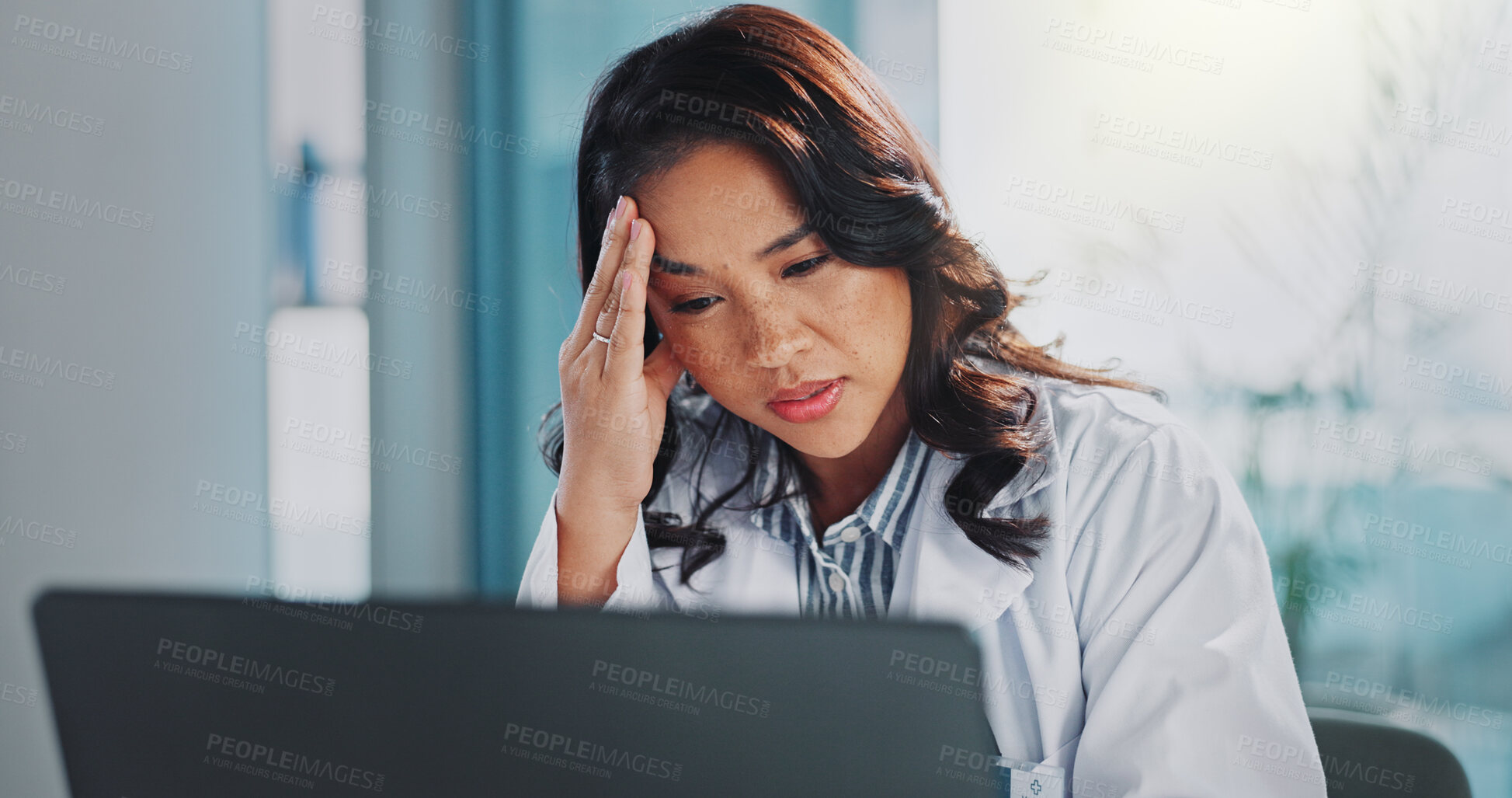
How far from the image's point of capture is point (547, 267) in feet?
7.11

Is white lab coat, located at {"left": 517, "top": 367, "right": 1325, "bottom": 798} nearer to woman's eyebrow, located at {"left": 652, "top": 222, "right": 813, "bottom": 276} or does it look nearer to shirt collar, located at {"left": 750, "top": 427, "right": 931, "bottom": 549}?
shirt collar, located at {"left": 750, "top": 427, "right": 931, "bottom": 549}

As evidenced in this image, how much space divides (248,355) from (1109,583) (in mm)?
1508

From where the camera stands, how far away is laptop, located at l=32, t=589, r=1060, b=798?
1.40ft

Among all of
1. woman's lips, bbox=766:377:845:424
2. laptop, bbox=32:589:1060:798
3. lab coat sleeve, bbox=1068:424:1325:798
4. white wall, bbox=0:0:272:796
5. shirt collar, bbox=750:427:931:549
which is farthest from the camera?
white wall, bbox=0:0:272:796

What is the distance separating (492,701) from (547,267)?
70.7 inches

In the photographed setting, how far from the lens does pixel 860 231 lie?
1.02 meters

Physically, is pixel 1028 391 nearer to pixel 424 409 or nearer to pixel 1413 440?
pixel 1413 440

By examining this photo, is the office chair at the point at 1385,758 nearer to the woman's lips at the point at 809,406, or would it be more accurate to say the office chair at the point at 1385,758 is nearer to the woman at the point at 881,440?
the woman at the point at 881,440

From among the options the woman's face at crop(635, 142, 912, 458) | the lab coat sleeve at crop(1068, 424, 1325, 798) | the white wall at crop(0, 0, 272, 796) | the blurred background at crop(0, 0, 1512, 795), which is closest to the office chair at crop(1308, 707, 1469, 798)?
the lab coat sleeve at crop(1068, 424, 1325, 798)

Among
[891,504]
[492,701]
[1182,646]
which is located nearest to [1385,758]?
[1182,646]

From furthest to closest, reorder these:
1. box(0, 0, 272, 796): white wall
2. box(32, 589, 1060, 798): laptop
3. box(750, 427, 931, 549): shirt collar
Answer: box(0, 0, 272, 796): white wall, box(750, 427, 931, 549): shirt collar, box(32, 589, 1060, 798): laptop

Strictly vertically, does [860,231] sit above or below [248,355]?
above

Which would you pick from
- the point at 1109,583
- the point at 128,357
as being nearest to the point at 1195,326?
the point at 1109,583

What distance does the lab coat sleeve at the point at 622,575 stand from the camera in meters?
1.17
